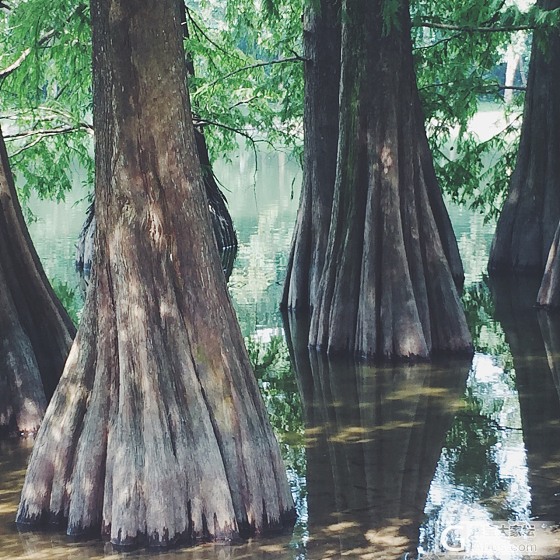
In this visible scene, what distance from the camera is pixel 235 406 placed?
7.05 m

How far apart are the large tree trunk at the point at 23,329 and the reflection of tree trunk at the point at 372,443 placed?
7.33 feet

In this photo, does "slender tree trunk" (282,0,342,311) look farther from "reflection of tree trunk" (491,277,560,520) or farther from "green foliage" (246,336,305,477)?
"reflection of tree trunk" (491,277,560,520)

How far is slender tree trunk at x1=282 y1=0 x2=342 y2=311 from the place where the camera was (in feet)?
49.9

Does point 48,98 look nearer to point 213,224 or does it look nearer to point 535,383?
point 213,224

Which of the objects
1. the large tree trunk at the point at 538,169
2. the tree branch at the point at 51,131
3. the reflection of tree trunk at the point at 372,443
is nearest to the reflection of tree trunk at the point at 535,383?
the reflection of tree trunk at the point at 372,443

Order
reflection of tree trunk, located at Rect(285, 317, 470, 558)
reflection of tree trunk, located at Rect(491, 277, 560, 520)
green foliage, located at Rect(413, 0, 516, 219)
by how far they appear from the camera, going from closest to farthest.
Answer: reflection of tree trunk, located at Rect(285, 317, 470, 558) → reflection of tree trunk, located at Rect(491, 277, 560, 520) → green foliage, located at Rect(413, 0, 516, 219)

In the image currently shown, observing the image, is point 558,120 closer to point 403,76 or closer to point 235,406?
point 403,76

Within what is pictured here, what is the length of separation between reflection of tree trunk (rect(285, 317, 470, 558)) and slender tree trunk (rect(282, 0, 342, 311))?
8.22 ft

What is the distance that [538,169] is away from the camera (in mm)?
18312

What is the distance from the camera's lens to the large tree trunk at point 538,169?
18078 mm

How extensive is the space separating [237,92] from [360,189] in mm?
9212

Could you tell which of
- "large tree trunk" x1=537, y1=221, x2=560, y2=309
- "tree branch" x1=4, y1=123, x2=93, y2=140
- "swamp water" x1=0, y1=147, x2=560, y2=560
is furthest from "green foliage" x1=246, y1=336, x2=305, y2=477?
"tree branch" x1=4, y1=123, x2=93, y2=140

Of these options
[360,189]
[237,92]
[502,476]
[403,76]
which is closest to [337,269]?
[360,189]

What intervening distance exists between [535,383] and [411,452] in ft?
8.73
